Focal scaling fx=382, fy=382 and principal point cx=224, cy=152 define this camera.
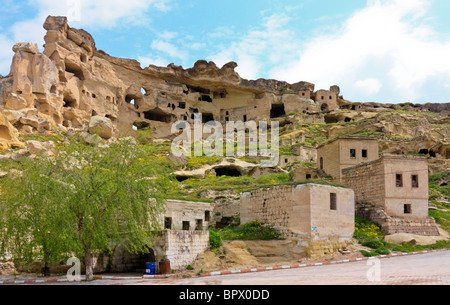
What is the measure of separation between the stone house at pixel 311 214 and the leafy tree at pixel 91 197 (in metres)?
7.05

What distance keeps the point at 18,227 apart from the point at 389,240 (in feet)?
59.9

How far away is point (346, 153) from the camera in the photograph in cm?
2933

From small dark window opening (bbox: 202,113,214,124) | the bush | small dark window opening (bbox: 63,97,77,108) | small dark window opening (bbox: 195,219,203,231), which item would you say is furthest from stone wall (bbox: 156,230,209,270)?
small dark window opening (bbox: 202,113,214,124)

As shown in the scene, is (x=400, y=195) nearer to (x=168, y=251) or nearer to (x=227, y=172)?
(x=168, y=251)

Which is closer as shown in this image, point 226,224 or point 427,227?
point 427,227

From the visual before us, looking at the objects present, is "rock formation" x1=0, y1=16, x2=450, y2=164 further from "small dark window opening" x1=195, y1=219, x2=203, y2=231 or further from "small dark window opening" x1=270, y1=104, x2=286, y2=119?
"small dark window opening" x1=195, y1=219, x2=203, y2=231

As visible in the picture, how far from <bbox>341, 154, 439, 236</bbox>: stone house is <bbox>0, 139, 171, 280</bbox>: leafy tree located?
551 inches

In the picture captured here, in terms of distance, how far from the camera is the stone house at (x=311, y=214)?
63.1ft

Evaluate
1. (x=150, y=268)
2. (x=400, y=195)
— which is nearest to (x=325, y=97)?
(x=400, y=195)

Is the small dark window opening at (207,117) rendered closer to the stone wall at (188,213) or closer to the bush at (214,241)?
the stone wall at (188,213)

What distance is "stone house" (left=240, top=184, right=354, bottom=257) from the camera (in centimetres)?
1922

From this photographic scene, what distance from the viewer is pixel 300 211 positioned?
19.6 meters
